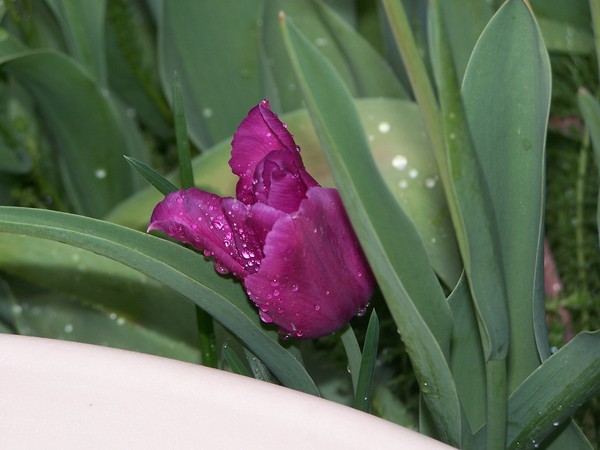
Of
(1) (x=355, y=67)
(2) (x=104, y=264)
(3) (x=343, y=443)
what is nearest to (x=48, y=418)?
(3) (x=343, y=443)

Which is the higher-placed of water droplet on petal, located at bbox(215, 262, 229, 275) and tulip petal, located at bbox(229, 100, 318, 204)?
tulip petal, located at bbox(229, 100, 318, 204)

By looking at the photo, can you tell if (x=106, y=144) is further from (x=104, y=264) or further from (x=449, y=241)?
(x=449, y=241)

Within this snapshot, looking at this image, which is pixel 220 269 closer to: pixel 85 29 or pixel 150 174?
pixel 150 174

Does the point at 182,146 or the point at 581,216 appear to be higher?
the point at 182,146

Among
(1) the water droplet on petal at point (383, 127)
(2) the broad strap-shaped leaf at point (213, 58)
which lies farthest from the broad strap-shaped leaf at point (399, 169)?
(2) the broad strap-shaped leaf at point (213, 58)

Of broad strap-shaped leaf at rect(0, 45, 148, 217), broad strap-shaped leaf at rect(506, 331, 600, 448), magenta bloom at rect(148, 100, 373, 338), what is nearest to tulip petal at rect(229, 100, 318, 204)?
magenta bloom at rect(148, 100, 373, 338)

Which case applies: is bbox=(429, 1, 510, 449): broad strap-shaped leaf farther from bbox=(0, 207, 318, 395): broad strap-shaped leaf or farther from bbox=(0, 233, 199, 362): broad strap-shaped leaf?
bbox=(0, 233, 199, 362): broad strap-shaped leaf

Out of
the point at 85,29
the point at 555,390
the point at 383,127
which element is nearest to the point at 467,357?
the point at 555,390
